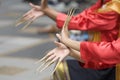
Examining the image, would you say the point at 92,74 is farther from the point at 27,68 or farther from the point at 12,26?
the point at 12,26

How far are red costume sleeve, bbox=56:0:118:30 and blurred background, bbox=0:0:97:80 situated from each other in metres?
2.08

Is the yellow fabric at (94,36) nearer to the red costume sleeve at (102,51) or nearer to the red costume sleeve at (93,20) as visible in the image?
the red costume sleeve at (93,20)

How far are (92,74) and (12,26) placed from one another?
5.76m

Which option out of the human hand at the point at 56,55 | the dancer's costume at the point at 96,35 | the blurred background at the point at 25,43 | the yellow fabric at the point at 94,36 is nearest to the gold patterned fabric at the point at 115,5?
the dancer's costume at the point at 96,35

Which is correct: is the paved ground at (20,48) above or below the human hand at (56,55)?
below

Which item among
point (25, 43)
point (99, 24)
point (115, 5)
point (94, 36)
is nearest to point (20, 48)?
point (25, 43)

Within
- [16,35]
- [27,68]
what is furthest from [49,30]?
[27,68]

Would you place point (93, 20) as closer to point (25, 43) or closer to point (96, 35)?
point (96, 35)

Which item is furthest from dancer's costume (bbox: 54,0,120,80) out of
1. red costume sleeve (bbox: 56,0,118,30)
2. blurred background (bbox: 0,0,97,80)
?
blurred background (bbox: 0,0,97,80)

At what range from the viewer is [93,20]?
3.11m

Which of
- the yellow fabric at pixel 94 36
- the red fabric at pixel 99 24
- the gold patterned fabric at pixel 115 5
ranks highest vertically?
the gold patterned fabric at pixel 115 5

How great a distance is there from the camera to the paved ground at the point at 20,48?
5512 mm

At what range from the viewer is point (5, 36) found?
7812 mm

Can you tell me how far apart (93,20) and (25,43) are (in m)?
4.25
